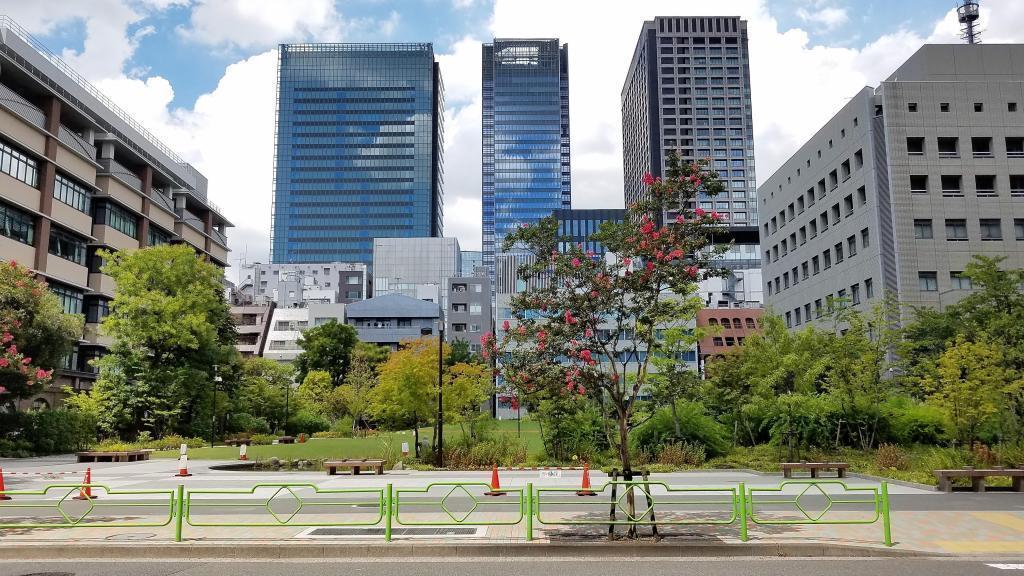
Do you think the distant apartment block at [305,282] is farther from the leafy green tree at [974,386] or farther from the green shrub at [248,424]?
the leafy green tree at [974,386]

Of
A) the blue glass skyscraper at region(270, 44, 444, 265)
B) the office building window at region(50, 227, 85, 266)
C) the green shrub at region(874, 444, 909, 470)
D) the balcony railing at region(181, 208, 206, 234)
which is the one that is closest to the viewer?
the green shrub at region(874, 444, 909, 470)

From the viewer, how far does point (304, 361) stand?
79.0 metres

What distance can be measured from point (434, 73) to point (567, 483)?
188283 millimetres

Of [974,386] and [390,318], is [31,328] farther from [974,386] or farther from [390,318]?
[390,318]

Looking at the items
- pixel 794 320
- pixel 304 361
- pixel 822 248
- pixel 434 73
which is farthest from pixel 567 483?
pixel 434 73

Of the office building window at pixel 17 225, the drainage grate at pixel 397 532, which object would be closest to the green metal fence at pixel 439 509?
the drainage grate at pixel 397 532

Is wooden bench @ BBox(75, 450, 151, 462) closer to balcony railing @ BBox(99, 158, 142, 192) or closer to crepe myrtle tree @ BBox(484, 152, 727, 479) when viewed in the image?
crepe myrtle tree @ BBox(484, 152, 727, 479)

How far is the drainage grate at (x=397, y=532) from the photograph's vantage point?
38.1 feet

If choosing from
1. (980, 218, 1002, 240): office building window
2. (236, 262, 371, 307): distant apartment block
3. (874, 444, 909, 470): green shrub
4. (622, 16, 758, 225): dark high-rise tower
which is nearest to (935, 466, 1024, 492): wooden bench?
(874, 444, 909, 470): green shrub

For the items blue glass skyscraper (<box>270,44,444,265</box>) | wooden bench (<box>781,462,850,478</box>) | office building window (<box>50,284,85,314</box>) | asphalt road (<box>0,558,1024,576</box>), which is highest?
blue glass skyscraper (<box>270,44,444,265</box>)

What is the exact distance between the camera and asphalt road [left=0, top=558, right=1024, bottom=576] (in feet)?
30.5

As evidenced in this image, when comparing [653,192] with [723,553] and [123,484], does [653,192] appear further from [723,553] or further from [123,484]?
[123,484]

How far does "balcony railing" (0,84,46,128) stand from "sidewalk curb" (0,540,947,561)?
146ft

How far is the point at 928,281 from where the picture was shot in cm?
4956
